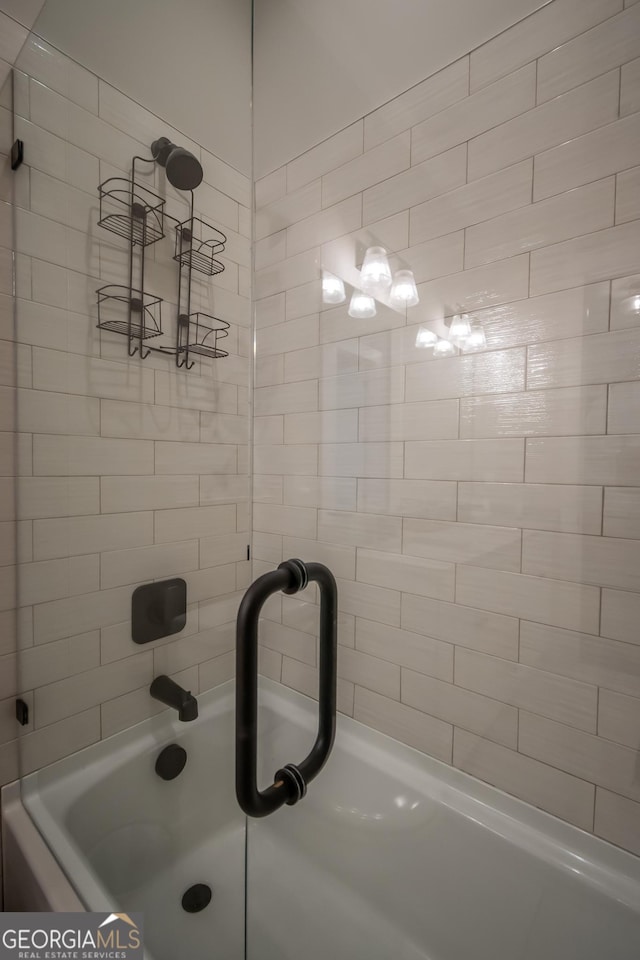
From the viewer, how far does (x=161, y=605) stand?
1162 mm

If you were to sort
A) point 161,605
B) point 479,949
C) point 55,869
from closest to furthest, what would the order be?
point 55,869 → point 479,949 → point 161,605

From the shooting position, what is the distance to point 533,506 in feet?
3.52

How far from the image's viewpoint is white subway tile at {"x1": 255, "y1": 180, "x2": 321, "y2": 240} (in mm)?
1469

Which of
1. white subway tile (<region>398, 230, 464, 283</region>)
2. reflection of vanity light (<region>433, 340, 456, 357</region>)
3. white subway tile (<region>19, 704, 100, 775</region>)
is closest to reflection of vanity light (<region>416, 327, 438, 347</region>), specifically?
reflection of vanity light (<region>433, 340, 456, 357</region>)

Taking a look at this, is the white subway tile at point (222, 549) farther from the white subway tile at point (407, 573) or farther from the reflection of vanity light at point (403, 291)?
the reflection of vanity light at point (403, 291)

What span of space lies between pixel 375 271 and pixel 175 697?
1347 millimetres

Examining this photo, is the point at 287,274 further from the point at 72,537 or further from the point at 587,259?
the point at 72,537

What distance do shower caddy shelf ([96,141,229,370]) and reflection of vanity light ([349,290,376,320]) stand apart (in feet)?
1.50

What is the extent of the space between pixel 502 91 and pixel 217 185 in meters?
0.77

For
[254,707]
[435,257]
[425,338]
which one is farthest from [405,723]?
[435,257]

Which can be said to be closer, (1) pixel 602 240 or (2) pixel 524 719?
(1) pixel 602 240

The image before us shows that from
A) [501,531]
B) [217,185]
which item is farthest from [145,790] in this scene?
[217,185]

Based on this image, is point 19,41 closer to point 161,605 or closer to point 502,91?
point 502,91

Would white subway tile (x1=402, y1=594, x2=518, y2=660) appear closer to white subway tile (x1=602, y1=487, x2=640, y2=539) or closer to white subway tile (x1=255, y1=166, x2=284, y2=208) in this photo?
white subway tile (x1=602, y1=487, x2=640, y2=539)
